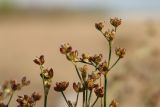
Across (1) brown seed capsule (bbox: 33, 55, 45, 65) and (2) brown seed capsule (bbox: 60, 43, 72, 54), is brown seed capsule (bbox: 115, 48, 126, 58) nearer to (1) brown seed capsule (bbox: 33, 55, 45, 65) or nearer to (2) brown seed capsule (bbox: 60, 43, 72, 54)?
(2) brown seed capsule (bbox: 60, 43, 72, 54)

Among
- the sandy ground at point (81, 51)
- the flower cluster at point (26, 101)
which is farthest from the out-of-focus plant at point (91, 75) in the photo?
the sandy ground at point (81, 51)

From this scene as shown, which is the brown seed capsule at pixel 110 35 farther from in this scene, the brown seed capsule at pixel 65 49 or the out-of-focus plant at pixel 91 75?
the brown seed capsule at pixel 65 49

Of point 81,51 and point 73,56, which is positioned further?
point 81,51

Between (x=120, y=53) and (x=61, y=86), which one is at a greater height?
(x=120, y=53)

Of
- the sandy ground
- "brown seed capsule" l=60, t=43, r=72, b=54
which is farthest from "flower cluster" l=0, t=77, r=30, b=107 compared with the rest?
the sandy ground

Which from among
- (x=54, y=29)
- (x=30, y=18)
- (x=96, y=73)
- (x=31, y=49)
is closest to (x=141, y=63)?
(x=96, y=73)

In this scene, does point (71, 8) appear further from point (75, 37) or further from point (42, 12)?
point (75, 37)

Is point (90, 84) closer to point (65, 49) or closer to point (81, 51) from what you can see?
point (65, 49)

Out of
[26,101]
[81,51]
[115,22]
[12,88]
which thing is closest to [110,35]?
[115,22]
